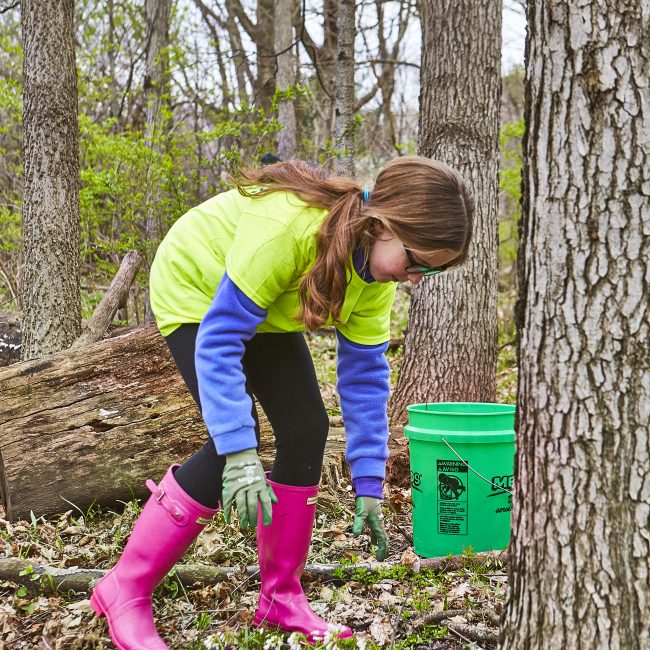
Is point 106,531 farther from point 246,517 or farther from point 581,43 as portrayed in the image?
point 581,43

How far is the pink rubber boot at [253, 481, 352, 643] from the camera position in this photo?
7.47 feet

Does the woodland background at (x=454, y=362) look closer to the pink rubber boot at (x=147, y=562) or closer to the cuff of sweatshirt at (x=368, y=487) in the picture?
the pink rubber boot at (x=147, y=562)

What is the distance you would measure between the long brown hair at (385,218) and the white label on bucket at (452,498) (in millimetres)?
1088

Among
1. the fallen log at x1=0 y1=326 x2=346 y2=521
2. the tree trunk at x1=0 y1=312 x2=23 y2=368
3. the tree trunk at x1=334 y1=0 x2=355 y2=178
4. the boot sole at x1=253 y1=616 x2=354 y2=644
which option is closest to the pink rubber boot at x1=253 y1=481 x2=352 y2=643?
the boot sole at x1=253 y1=616 x2=354 y2=644

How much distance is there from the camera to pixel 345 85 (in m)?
6.90

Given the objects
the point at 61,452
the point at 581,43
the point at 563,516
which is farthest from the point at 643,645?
the point at 61,452

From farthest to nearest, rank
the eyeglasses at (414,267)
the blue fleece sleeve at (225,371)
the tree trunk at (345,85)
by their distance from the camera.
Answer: the tree trunk at (345,85) < the eyeglasses at (414,267) < the blue fleece sleeve at (225,371)

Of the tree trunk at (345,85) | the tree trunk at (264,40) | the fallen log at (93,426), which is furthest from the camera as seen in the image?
the tree trunk at (264,40)

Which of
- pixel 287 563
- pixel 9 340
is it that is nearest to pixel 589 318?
pixel 287 563

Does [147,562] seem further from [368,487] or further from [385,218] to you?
[385,218]

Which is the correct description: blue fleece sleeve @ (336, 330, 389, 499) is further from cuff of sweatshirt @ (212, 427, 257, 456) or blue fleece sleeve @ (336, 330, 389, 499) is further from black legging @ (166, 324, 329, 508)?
cuff of sweatshirt @ (212, 427, 257, 456)

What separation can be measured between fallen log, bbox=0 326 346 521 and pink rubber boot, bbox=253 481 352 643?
3.68 feet

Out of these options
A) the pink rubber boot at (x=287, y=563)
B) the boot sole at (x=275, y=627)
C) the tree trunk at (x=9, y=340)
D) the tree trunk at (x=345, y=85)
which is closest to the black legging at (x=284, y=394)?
the pink rubber boot at (x=287, y=563)

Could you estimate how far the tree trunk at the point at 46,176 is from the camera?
4.66 m
